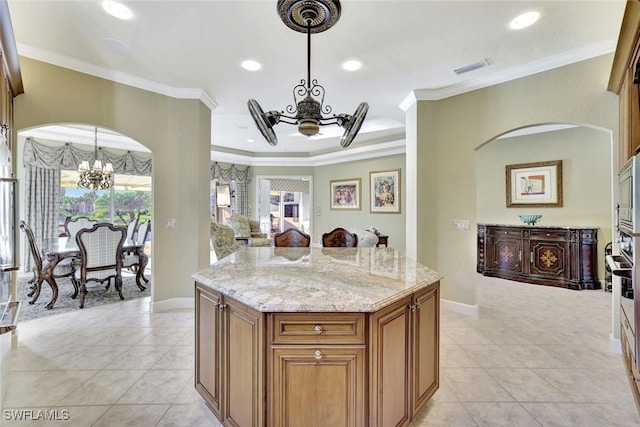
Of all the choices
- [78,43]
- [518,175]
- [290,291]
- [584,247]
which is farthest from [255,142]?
[584,247]

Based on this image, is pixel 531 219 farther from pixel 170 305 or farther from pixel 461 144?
pixel 170 305

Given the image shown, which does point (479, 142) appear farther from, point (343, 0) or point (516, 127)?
point (343, 0)

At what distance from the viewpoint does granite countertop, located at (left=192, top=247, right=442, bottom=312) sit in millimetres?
1325

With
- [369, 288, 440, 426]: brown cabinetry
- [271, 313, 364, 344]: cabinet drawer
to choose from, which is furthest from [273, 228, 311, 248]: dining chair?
[271, 313, 364, 344]: cabinet drawer

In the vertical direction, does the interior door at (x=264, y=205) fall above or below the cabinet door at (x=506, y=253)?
above

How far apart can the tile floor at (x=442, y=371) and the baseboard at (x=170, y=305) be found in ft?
0.39

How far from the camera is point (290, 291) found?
1.48 metres

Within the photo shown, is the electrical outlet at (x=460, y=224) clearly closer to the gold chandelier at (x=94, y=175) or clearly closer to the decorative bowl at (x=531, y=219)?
the decorative bowl at (x=531, y=219)

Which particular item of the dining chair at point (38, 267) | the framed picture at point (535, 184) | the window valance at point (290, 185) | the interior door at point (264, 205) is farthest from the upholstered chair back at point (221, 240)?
the framed picture at point (535, 184)

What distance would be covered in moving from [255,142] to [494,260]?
5798mm

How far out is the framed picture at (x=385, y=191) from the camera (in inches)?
272

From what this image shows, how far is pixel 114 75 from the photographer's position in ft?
10.8

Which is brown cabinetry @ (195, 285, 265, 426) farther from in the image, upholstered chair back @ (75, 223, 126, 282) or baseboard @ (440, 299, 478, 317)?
baseboard @ (440, 299, 478, 317)

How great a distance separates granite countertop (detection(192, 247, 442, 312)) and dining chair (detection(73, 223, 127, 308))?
2638 millimetres
